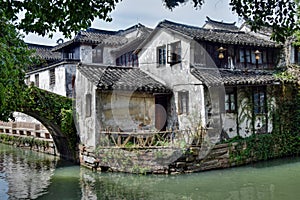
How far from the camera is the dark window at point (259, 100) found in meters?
14.5

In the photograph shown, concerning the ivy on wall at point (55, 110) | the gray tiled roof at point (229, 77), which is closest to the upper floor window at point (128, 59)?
the ivy on wall at point (55, 110)

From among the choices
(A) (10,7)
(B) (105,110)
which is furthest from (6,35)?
(B) (105,110)

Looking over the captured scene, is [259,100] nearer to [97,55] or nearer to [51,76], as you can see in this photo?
[51,76]

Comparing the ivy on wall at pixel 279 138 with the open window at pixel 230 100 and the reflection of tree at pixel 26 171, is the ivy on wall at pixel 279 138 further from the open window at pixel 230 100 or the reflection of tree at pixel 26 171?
the reflection of tree at pixel 26 171

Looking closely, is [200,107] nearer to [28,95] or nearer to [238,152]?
[238,152]

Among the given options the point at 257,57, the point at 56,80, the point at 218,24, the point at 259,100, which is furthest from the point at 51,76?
the point at 218,24

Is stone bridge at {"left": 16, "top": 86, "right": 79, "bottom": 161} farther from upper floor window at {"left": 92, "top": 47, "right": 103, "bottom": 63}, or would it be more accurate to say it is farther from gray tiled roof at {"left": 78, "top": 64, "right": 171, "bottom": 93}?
upper floor window at {"left": 92, "top": 47, "right": 103, "bottom": 63}

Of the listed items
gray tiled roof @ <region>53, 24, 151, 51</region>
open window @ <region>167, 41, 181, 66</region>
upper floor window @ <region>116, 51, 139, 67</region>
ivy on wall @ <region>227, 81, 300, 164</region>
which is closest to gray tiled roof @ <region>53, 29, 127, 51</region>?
gray tiled roof @ <region>53, 24, 151, 51</region>

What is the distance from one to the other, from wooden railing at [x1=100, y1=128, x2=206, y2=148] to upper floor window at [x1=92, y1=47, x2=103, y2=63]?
10.9m

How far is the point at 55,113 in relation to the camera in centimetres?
1395

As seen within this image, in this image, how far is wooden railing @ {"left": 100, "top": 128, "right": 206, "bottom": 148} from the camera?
38.1ft

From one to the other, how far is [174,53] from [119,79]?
294 cm

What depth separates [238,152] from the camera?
12.6 metres

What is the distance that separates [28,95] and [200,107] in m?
6.93
